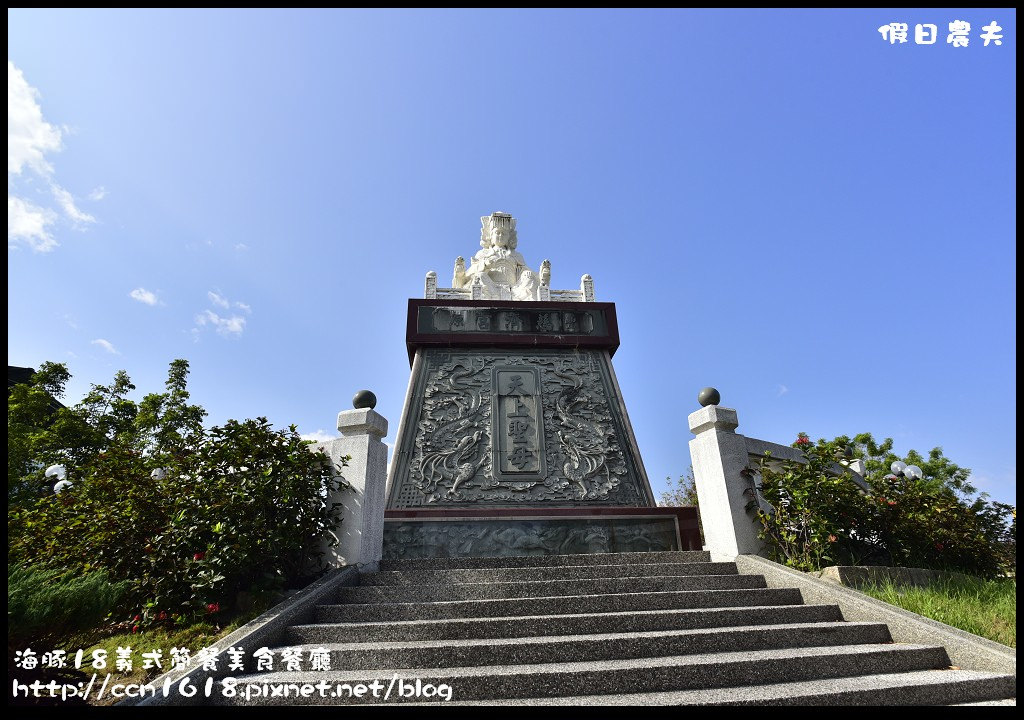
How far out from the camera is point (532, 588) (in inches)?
168

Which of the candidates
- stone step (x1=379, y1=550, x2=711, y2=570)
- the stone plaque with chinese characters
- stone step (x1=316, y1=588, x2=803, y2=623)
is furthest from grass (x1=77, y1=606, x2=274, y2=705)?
the stone plaque with chinese characters

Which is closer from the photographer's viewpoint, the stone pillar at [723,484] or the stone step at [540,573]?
the stone step at [540,573]

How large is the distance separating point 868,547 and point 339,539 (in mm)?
4794

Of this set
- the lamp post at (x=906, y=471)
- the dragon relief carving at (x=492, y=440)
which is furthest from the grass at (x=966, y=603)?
the dragon relief carving at (x=492, y=440)

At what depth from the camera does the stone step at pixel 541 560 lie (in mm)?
5027

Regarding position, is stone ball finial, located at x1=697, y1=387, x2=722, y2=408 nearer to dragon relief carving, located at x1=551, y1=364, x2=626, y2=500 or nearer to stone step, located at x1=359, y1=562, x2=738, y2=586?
stone step, located at x1=359, y1=562, x2=738, y2=586

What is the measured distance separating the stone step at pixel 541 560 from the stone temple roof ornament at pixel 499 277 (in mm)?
5820

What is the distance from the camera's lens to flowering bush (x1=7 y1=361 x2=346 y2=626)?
153 inches

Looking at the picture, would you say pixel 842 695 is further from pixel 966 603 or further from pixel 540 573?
pixel 540 573

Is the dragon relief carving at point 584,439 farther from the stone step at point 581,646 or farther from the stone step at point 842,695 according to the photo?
the stone step at point 842,695

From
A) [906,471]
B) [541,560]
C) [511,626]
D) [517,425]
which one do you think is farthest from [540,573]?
[906,471]

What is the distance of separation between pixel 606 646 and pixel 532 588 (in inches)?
44.8

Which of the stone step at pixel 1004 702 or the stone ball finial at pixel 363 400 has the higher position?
the stone ball finial at pixel 363 400
